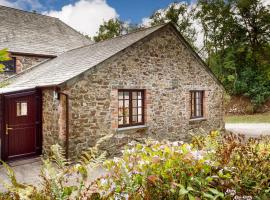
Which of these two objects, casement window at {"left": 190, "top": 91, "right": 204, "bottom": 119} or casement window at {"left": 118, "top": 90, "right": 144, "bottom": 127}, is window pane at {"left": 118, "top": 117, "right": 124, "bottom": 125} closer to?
casement window at {"left": 118, "top": 90, "right": 144, "bottom": 127}

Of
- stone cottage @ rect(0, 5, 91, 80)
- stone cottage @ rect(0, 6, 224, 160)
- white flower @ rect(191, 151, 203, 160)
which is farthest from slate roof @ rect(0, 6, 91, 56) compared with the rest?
white flower @ rect(191, 151, 203, 160)

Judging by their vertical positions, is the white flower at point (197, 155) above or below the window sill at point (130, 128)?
above

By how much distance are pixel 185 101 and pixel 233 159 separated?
8414mm

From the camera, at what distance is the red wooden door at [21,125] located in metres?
8.52

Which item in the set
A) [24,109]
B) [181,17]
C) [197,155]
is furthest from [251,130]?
[181,17]

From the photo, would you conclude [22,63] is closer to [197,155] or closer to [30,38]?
[30,38]

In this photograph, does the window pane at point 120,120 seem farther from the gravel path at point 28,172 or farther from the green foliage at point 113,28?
the green foliage at point 113,28

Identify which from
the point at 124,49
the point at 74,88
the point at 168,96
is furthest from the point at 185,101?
the point at 74,88

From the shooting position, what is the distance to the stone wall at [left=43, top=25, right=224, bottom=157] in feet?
28.3

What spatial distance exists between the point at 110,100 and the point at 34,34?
33.0 feet

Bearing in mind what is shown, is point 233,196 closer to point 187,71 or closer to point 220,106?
point 187,71

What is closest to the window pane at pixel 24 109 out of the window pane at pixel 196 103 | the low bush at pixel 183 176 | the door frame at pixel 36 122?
the door frame at pixel 36 122

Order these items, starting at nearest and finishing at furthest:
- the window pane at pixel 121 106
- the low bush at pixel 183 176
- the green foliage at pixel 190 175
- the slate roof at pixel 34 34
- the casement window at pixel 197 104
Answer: the low bush at pixel 183 176 < the green foliage at pixel 190 175 < the window pane at pixel 121 106 < the casement window at pixel 197 104 < the slate roof at pixel 34 34

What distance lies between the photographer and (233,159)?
12.7 ft
